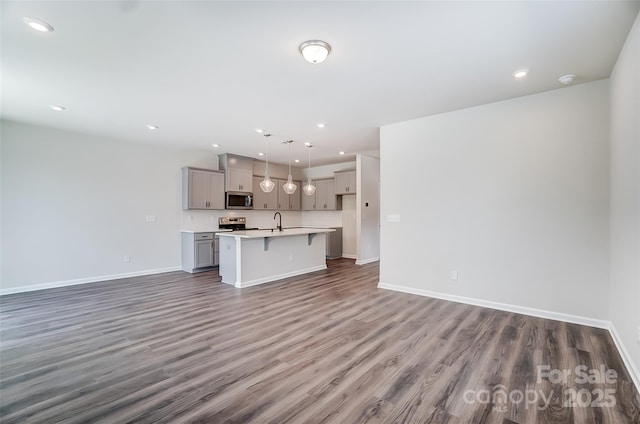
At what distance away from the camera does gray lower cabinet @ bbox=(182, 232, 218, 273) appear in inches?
245

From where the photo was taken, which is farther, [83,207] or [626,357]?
[83,207]

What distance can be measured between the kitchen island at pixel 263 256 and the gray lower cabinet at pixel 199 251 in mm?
1068

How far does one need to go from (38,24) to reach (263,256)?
158 inches

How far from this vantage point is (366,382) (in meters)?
2.15

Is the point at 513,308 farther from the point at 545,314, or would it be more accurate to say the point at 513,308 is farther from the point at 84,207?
the point at 84,207

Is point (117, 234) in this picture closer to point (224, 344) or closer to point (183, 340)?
point (183, 340)

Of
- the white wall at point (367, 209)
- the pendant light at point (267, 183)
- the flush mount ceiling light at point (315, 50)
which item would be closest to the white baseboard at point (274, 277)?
the white wall at point (367, 209)

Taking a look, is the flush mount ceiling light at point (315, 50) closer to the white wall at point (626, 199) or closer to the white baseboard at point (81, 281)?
the white wall at point (626, 199)

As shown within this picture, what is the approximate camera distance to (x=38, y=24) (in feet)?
7.22

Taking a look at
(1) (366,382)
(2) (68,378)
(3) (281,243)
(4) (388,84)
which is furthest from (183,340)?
(4) (388,84)

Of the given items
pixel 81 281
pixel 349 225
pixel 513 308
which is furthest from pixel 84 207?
pixel 513 308

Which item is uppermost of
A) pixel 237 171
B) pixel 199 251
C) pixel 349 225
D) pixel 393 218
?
pixel 237 171

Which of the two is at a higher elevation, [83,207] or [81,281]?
[83,207]

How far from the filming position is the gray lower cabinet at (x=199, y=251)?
6223 mm
